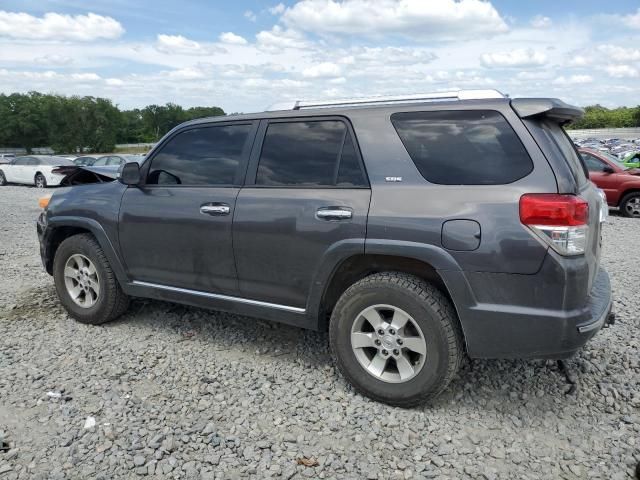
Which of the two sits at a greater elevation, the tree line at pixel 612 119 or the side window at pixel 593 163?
the tree line at pixel 612 119

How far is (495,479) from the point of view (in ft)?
8.61

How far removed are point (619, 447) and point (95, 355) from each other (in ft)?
11.7

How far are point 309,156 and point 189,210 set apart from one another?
1032 mm

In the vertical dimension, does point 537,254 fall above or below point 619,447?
above

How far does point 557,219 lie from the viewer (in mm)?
2746

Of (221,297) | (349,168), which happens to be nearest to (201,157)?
(221,297)

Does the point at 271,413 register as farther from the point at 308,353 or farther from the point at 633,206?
the point at 633,206

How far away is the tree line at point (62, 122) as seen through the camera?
74.2 m

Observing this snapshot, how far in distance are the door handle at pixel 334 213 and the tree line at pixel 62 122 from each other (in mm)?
72276

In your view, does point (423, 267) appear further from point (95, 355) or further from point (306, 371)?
point (95, 355)

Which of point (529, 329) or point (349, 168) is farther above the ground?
point (349, 168)

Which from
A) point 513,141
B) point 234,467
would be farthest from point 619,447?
point 234,467

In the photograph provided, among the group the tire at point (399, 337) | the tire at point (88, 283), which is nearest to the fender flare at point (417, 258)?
the tire at point (399, 337)

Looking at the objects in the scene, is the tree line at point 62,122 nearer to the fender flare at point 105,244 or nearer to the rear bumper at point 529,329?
the fender flare at point 105,244
